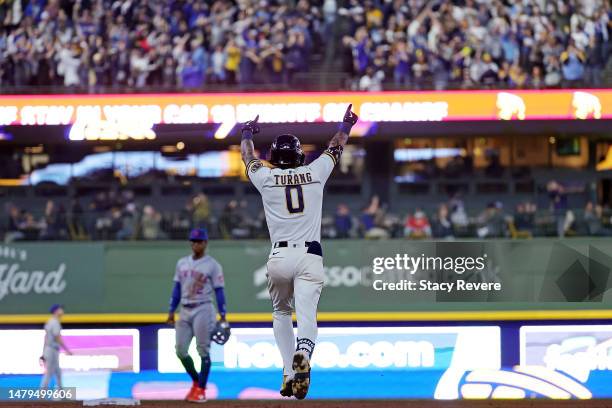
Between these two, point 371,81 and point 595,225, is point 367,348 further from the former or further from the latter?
point 371,81

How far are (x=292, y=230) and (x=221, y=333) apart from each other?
4.86 metres

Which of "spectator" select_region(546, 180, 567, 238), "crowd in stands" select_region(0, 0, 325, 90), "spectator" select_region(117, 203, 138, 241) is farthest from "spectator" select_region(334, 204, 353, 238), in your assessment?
"spectator" select_region(546, 180, 567, 238)

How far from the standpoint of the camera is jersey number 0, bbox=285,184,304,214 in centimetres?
750

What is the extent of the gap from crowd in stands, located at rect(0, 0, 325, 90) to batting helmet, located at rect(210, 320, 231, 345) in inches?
283

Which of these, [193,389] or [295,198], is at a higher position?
[295,198]

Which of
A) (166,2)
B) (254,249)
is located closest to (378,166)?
(166,2)

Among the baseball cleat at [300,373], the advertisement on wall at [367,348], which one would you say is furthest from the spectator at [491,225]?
the baseball cleat at [300,373]

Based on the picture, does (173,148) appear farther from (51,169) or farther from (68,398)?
(68,398)

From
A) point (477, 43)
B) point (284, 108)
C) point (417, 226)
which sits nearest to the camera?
point (417, 226)

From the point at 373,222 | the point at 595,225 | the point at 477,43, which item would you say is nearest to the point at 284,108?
the point at 373,222

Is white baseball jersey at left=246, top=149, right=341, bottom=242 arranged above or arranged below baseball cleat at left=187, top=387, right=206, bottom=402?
above

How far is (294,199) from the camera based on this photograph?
7500mm

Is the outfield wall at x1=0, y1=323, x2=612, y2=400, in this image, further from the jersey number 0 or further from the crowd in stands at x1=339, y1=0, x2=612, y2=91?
the crowd in stands at x1=339, y1=0, x2=612, y2=91

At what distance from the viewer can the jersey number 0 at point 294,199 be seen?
7500 millimetres
